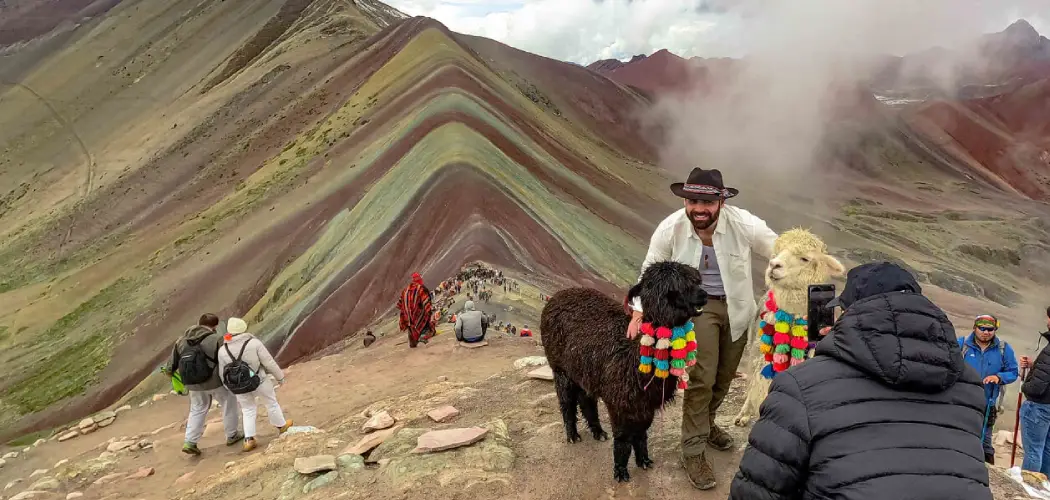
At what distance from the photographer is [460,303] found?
36.4 ft

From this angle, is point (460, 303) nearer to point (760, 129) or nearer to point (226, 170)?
point (226, 170)

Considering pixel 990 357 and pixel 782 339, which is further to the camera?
pixel 990 357

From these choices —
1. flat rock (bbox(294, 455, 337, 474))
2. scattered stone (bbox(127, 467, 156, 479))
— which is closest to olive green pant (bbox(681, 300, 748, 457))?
flat rock (bbox(294, 455, 337, 474))

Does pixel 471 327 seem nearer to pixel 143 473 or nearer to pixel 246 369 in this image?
pixel 246 369

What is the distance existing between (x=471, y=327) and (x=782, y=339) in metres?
5.55

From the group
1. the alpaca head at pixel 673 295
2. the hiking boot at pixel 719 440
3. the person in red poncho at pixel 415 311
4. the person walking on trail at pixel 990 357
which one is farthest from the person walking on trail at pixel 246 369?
the person walking on trail at pixel 990 357

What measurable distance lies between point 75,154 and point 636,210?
1523 inches

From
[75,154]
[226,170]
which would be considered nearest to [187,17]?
[75,154]

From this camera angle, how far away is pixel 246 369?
622cm

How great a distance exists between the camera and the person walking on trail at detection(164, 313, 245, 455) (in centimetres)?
635

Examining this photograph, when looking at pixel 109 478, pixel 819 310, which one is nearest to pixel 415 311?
pixel 109 478

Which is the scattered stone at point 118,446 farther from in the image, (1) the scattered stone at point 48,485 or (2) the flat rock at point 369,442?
(2) the flat rock at point 369,442

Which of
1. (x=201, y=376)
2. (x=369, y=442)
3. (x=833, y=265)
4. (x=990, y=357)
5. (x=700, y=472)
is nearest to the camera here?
(x=700, y=472)

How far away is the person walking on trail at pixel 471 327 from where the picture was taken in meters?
9.19
